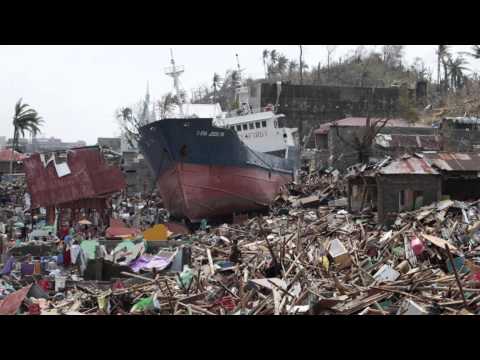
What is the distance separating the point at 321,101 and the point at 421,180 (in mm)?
24204

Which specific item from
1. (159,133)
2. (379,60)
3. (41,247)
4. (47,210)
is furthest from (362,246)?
(379,60)

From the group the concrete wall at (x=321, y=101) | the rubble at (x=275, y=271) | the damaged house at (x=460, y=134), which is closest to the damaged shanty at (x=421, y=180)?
the rubble at (x=275, y=271)

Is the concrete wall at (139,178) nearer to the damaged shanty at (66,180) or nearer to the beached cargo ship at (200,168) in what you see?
the beached cargo ship at (200,168)

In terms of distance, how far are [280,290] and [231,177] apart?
1396 cm

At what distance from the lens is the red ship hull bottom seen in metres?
21.4

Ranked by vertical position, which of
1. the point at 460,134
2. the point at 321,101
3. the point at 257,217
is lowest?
the point at 257,217

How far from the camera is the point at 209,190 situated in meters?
21.8

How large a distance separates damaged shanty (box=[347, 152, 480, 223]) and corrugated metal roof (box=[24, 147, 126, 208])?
10541 millimetres

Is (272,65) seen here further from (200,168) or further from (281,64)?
(200,168)

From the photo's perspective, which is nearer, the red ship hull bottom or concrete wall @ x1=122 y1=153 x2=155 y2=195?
the red ship hull bottom

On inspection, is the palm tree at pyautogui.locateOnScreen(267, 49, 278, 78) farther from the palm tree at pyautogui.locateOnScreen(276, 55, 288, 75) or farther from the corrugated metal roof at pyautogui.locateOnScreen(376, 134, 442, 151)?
the corrugated metal roof at pyautogui.locateOnScreen(376, 134, 442, 151)

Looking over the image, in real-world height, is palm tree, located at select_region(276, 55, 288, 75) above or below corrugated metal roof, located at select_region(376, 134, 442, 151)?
above

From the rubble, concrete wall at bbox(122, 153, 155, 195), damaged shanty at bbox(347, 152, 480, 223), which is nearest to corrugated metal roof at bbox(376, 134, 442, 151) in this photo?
damaged shanty at bbox(347, 152, 480, 223)

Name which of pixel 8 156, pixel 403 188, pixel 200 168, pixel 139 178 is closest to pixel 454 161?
pixel 403 188
